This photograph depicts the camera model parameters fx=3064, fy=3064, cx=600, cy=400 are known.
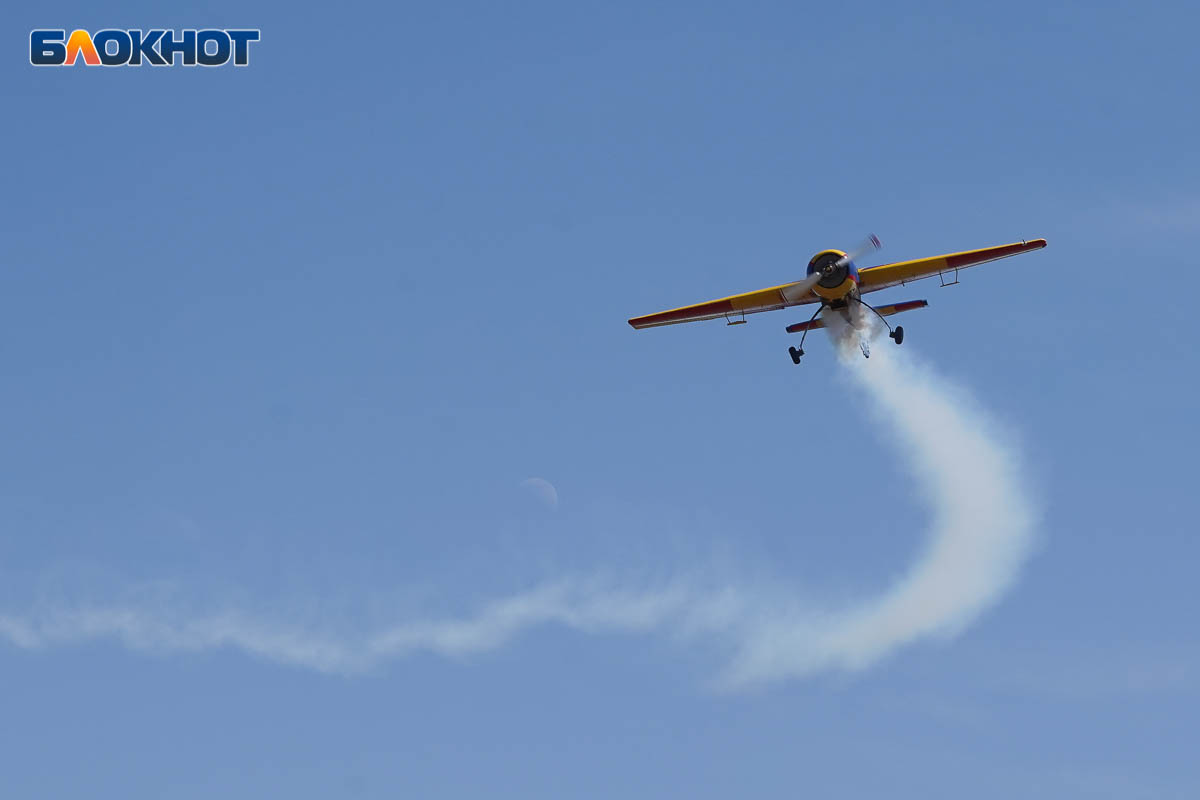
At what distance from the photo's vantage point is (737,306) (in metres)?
141

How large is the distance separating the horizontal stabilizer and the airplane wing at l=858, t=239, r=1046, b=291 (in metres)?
1.62

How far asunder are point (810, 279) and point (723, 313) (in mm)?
7041

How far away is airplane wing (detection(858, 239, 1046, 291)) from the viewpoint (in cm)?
13775

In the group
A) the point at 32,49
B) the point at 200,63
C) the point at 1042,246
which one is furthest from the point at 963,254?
the point at 32,49

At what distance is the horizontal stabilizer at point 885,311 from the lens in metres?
136

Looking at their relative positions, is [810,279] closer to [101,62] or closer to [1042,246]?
[1042,246]

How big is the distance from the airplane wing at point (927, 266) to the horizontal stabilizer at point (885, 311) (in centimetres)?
162

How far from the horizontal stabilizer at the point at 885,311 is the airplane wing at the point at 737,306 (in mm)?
1092

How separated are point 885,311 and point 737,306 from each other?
7.78 meters

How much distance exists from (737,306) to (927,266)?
919cm

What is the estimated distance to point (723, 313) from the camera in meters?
142

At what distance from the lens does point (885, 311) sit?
449 ft

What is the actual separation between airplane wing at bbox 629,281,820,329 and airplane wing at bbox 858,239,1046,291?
8.83ft

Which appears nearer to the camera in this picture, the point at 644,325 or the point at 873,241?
the point at 873,241
